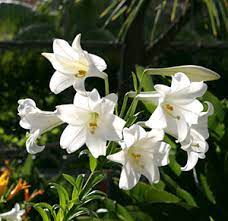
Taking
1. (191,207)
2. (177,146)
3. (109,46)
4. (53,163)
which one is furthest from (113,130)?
(53,163)

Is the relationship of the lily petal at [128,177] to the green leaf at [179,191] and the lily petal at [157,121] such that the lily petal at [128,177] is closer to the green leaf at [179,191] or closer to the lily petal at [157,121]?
the lily petal at [157,121]

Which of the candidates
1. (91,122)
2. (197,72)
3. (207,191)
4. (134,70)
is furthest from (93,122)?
(134,70)

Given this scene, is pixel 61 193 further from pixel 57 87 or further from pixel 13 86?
pixel 13 86

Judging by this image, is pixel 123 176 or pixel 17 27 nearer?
pixel 123 176

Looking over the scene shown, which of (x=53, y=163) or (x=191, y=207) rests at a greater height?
(x=191, y=207)

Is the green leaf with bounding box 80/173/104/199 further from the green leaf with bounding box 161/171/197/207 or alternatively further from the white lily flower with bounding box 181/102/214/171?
the green leaf with bounding box 161/171/197/207

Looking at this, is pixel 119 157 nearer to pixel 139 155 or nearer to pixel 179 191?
pixel 139 155

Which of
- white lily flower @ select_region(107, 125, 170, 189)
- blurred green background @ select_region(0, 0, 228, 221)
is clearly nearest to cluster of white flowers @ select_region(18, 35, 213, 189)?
white lily flower @ select_region(107, 125, 170, 189)
